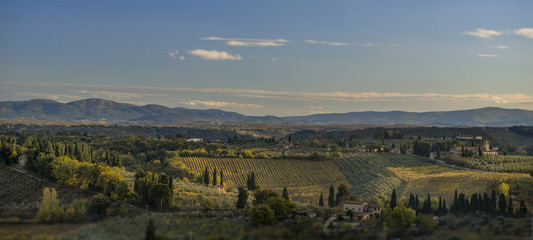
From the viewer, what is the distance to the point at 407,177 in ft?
309

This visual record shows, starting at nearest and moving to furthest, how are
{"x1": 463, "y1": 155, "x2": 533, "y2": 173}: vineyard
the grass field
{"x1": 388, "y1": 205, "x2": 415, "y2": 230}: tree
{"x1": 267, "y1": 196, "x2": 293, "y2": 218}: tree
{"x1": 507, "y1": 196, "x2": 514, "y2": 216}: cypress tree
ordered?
{"x1": 388, "y1": 205, "x2": 415, "y2": 230}: tree → {"x1": 267, "y1": 196, "x2": 293, "y2": 218}: tree → {"x1": 507, "y1": 196, "x2": 514, "y2": 216}: cypress tree → the grass field → {"x1": 463, "y1": 155, "x2": 533, "y2": 173}: vineyard

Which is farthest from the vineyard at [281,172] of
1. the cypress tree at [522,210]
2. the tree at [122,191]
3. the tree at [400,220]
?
the tree at [400,220]

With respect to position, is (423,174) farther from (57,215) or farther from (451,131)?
(451,131)

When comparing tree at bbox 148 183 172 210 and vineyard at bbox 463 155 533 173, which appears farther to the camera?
vineyard at bbox 463 155 533 173

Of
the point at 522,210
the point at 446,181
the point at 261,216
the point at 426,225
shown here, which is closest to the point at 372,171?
the point at 446,181

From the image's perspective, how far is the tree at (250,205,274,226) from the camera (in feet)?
152

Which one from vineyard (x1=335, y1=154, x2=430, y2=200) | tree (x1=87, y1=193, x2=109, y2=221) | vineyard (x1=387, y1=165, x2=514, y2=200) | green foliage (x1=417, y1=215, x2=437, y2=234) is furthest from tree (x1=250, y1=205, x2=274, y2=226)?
vineyard (x1=387, y1=165, x2=514, y2=200)

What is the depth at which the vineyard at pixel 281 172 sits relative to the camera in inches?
3851

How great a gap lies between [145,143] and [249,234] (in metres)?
104

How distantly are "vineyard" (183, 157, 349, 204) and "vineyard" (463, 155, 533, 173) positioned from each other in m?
27.4

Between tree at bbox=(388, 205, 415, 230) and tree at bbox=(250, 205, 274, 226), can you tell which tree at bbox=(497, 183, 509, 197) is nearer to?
tree at bbox=(388, 205, 415, 230)

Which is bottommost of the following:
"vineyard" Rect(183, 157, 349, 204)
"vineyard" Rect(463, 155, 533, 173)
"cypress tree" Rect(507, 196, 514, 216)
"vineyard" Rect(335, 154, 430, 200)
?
"vineyard" Rect(183, 157, 349, 204)

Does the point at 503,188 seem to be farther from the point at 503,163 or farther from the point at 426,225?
the point at 426,225

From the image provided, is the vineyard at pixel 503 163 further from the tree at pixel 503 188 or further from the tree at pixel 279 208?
the tree at pixel 279 208
